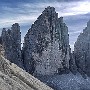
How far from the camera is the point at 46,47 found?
4963 inches

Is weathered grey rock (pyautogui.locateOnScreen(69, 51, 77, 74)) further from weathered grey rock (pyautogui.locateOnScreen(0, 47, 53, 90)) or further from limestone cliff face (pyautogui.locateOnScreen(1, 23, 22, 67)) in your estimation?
weathered grey rock (pyautogui.locateOnScreen(0, 47, 53, 90))

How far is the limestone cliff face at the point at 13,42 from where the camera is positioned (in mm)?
123875

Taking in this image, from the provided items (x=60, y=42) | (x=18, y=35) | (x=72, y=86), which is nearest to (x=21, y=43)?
(x=18, y=35)

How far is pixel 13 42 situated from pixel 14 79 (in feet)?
194

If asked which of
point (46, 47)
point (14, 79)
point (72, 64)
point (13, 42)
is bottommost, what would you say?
point (72, 64)

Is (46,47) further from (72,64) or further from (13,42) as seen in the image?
(72,64)

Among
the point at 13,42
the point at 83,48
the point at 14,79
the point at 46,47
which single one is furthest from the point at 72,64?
the point at 14,79

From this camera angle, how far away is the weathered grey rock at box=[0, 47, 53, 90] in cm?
6216

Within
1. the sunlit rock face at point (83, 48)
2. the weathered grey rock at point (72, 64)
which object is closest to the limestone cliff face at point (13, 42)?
the weathered grey rock at point (72, 64)

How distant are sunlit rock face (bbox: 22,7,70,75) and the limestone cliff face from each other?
1902 mm

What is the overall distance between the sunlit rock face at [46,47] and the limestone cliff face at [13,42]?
6.24 feet

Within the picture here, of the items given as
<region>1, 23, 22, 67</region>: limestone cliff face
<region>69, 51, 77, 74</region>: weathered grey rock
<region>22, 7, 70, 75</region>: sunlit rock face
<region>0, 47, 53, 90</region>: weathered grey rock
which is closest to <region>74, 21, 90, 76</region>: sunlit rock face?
<region>69, 51, 77, 74</region>: weathered grey rock

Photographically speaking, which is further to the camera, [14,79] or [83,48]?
[83,48]

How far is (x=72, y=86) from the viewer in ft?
381
